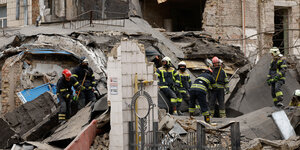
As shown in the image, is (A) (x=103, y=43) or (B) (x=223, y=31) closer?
(A) (x=103, y=43)

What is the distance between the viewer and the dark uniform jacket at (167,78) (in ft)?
40.1

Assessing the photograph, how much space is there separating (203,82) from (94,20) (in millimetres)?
8740

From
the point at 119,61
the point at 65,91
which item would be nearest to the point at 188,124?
the point at 119,61

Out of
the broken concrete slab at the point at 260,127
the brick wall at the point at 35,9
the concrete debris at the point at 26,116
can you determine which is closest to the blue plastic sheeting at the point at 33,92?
the concrete debris at the point at 26,116

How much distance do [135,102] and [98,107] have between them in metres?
1.49

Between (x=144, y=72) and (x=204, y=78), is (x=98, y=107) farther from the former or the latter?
(x=204, y=78)

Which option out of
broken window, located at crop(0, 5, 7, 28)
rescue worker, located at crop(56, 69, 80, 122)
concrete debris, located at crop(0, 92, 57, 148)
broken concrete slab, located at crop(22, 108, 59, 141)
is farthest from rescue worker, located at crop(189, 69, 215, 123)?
broken window, located at crop(0, 5, 7, 28)

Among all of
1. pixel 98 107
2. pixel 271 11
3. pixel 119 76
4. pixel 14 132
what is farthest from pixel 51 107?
pixel 271 11

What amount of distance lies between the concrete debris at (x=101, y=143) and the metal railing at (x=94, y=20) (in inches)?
372

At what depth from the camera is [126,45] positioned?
9180 millimetres

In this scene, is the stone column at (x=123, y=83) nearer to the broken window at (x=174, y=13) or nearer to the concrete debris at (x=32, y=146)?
the concrete debris at (x=32, y=146)

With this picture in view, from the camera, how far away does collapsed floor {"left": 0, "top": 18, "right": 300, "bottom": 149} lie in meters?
10.7

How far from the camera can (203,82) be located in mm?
11305

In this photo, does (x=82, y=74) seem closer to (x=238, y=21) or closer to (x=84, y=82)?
(x=84, y=82)
